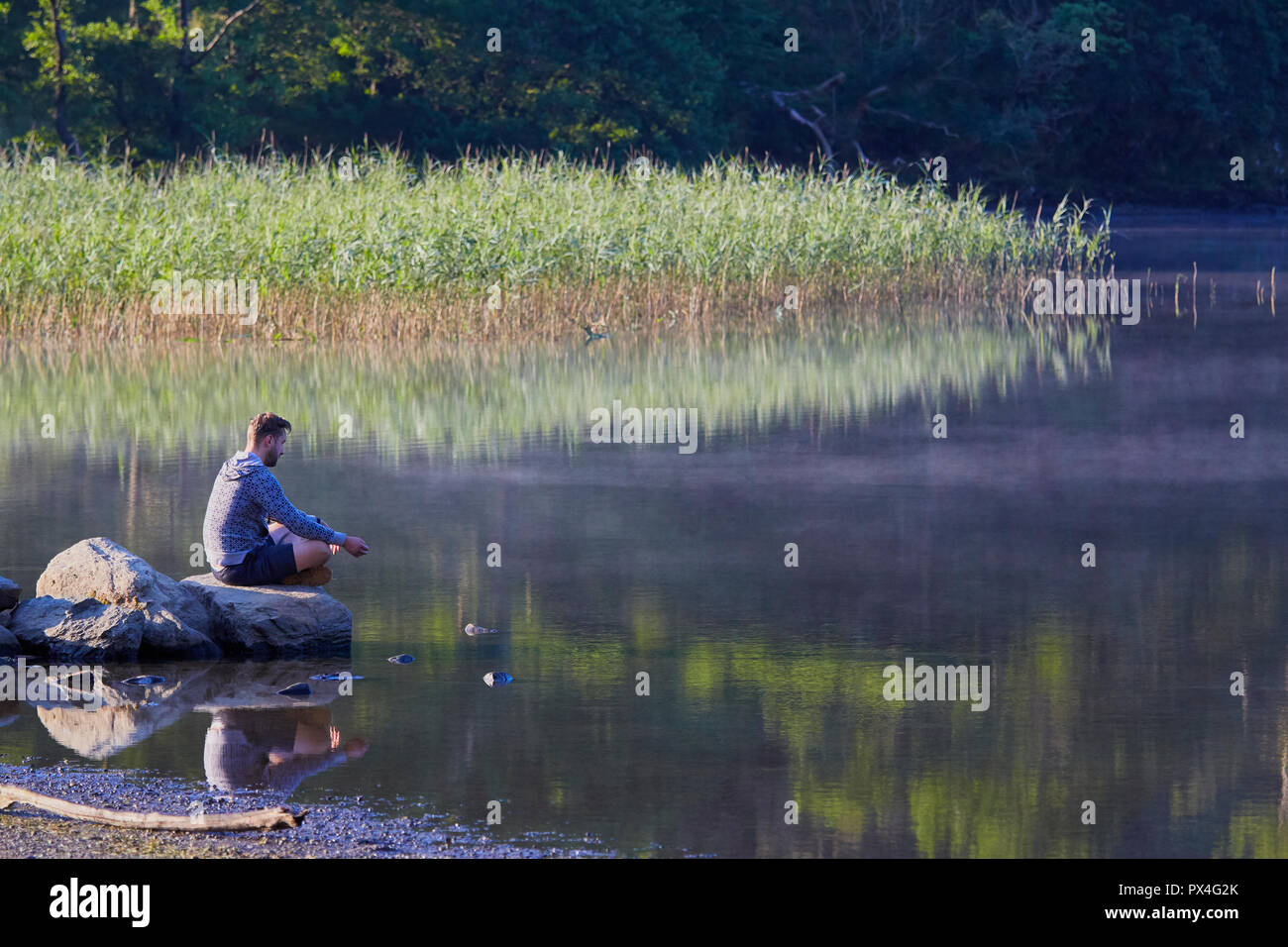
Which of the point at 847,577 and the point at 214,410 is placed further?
the point at 214,410

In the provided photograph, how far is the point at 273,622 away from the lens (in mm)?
8250

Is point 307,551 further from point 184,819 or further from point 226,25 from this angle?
point 226,25

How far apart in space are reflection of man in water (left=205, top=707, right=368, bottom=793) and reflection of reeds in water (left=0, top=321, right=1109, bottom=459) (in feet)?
22.0

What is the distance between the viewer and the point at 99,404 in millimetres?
16078

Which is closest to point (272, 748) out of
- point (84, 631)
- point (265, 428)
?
point (84, 631)

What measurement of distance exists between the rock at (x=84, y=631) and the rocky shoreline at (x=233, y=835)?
Answer: 5.55 feet

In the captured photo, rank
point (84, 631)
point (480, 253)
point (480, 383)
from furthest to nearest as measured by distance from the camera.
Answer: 1. point (480, 253)
2. point (480, 383)
3. point (84, 631)

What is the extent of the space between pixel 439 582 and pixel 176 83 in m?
30.1

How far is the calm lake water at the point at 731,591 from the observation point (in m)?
6.43

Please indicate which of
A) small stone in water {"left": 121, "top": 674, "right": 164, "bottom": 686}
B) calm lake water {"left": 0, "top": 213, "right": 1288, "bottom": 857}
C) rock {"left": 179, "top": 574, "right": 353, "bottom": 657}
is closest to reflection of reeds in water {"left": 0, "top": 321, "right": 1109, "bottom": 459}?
calm lake water {"left": 0, "top": 213, "right": 1288, "bottom": 857}

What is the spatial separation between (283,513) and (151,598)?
65cm

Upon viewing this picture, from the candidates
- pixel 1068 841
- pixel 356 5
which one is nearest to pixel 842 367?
pixel 1068 841

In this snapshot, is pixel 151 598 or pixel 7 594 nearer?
pixel 151 598
